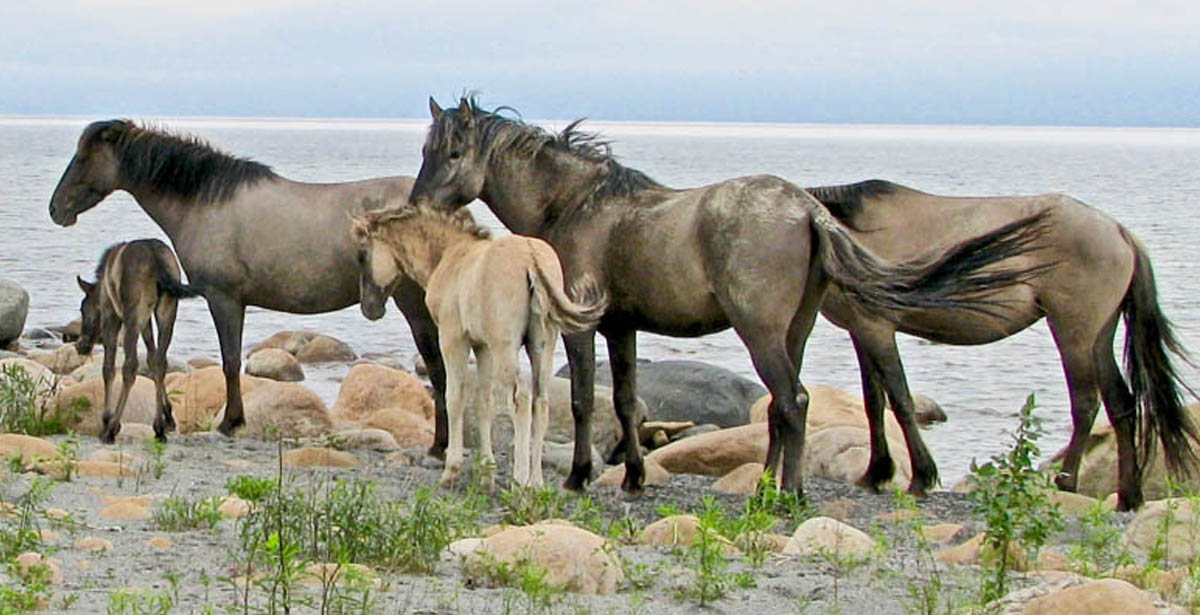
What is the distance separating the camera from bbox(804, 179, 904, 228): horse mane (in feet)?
36.6

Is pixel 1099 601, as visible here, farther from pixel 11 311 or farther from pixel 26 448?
pixel 11 311

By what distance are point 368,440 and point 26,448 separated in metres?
2.98

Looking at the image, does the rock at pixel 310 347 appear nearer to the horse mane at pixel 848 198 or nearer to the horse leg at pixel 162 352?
the horse leg at pixel 162 352

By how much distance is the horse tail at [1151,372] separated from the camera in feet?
35.2

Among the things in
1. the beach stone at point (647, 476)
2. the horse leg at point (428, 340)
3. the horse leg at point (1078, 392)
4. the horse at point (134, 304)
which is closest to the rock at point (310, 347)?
the horse leg at point (428, 340)

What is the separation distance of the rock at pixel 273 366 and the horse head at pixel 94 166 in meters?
6.73

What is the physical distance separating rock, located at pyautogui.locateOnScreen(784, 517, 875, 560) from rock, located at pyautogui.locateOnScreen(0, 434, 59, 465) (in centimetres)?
386

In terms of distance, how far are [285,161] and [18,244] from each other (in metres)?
54.8

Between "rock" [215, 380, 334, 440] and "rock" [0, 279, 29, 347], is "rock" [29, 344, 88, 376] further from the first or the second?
"rock" [215, 380, 334, 440]

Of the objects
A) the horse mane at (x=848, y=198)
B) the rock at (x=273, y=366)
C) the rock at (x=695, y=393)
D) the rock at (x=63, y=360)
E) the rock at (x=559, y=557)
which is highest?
the horse mane at (x=848, y=198)

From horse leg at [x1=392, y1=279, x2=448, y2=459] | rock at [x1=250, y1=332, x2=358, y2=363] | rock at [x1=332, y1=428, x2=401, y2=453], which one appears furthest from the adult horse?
rock at [x1=250, y1=332, x2=358, y2=363]

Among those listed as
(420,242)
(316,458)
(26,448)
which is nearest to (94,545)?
(26,448)

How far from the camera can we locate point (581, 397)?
10.3 meters

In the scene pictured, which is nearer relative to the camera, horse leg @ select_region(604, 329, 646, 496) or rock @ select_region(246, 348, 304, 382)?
horse leg @ select_region(604, 329, 646, 496)
